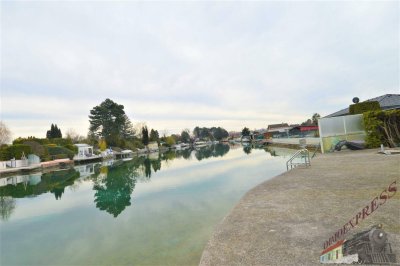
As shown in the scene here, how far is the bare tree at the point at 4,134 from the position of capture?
3773 centimetres

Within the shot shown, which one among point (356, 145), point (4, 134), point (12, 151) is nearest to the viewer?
point (356, 145)

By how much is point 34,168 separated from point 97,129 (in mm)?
34058

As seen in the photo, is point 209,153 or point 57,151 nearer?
point 57,151

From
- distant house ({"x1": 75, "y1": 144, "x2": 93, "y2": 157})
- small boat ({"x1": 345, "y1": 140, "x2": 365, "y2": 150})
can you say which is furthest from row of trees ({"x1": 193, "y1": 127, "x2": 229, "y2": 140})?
small boat ({"x1": 345, "y1": 140, "x2": 365, "y2": 150})

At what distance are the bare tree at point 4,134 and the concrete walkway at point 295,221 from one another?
147 ft

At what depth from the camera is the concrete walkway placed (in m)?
3.36

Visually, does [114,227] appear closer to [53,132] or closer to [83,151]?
[83,151]

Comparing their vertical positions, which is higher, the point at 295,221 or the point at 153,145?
the point at 153,145

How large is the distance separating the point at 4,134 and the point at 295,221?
1888 inches

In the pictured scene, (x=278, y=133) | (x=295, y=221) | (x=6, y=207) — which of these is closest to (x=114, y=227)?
(x=295, y=221)

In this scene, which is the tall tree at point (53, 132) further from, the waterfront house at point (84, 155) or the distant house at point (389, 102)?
the distant house at point (389, 102)

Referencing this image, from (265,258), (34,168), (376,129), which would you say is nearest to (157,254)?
(265,258)

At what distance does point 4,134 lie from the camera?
38.8 metres

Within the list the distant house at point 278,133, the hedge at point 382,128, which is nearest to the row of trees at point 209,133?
the distant house at point 278,133
